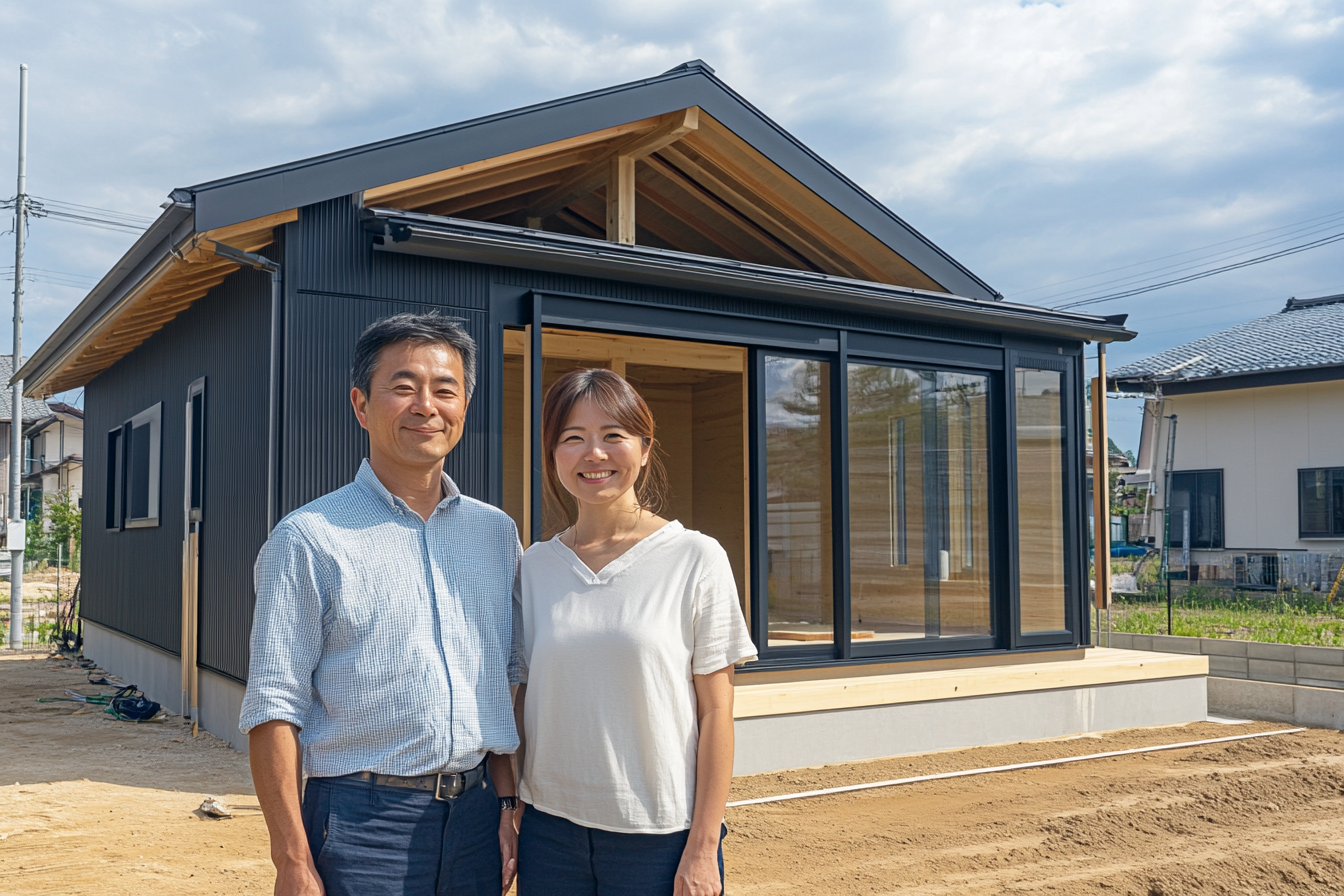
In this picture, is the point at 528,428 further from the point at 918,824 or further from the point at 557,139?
the point at 918,824

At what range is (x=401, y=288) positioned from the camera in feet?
17.8

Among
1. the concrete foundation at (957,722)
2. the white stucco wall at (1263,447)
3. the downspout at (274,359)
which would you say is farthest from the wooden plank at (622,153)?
the white stucco wall at (1263,447)

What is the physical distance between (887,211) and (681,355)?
2.29 meters

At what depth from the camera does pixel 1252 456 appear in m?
15.7

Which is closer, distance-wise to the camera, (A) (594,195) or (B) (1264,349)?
(A) (594,195)

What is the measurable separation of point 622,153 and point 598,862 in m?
5.26

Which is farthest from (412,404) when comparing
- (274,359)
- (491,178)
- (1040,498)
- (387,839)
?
(1040,498)

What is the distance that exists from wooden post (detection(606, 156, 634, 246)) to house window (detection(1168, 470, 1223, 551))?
1290 cm

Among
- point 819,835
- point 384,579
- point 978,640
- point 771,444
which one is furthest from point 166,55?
point 384,579

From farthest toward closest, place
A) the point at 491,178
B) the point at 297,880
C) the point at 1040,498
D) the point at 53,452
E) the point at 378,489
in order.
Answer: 1. the point at 53,452
2. the point at 1040,498
3. the point at 491,178
4. the point at 378,489
5. the point at 297,880

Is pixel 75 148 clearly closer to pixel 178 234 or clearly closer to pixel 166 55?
pixel 166 55

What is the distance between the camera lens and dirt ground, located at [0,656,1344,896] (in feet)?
13.1

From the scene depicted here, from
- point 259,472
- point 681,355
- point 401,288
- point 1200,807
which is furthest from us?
point 681,355

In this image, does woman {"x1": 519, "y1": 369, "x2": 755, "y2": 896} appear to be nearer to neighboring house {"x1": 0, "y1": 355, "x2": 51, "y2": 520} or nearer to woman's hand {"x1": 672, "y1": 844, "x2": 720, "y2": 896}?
woman's hand {"x1": 672, "y1": 844, "x2": 720, "y2": 896}
